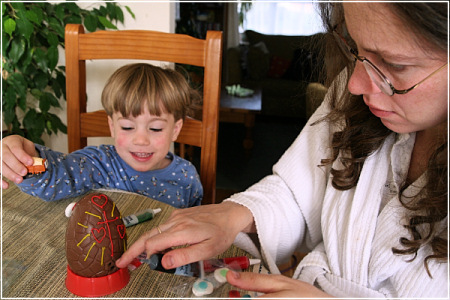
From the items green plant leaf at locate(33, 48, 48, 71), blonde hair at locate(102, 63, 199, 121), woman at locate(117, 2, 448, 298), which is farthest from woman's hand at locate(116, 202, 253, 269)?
green plant leaf at locate(33, 48, 48, 71)

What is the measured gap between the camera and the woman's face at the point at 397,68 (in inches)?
22.9

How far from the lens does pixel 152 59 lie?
4.35 ft

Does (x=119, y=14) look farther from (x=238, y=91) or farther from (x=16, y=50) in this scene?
(x=238, y=91)

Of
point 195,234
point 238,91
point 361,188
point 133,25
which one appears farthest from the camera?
point 238,91

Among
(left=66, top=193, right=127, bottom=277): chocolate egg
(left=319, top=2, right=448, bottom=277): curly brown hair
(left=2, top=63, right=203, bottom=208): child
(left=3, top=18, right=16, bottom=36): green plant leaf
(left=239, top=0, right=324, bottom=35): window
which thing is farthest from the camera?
(left=239, top=0, right=324, bottom=35): window

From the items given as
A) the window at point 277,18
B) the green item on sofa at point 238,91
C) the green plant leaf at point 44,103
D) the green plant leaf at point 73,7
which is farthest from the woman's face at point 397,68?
the green item on sofa at point 238,91

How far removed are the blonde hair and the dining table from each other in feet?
1.04

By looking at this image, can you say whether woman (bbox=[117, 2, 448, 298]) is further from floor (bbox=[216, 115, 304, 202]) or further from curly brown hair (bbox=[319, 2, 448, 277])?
floor (bbox=[216, 115, 304, 202])

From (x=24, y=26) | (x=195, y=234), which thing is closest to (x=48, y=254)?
(x=195, y=234)

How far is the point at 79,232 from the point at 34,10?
152 centimetres

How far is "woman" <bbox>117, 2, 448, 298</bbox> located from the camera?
0.61 meters

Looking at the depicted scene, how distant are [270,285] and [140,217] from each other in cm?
36

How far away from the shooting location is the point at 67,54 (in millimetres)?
1371

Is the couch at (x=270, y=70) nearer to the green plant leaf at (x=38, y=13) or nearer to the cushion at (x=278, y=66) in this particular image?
the cushion at (x=278, y=66)
